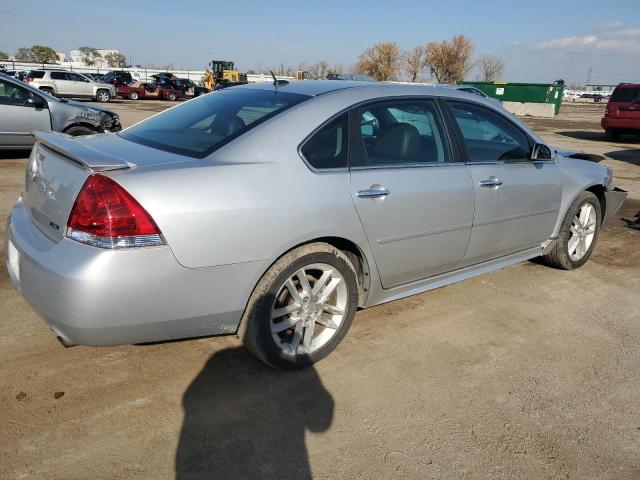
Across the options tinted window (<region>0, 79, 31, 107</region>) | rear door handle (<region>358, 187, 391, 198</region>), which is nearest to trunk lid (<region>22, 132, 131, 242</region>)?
rear door handle (<region>358, 187, 391, 198</region>)

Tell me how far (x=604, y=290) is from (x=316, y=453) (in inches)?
129

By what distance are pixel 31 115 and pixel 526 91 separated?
1141 inches

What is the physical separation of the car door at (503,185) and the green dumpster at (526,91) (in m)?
28.0

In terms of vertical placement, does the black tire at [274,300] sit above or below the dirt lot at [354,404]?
above

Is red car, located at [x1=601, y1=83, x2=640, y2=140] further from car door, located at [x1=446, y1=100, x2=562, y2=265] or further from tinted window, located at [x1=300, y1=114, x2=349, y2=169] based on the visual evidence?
tinted window, located at [x1=300, y1=114, x2=349, y2=169]

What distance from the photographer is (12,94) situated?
8797 mm

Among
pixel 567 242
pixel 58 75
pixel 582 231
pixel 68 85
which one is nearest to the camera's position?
pixel 567 242

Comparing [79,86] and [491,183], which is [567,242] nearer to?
[491,183]

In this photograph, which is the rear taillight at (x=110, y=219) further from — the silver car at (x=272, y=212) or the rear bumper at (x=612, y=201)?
the rear bumper at (x=612, y=201)

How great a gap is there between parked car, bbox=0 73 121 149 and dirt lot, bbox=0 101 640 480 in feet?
20.3

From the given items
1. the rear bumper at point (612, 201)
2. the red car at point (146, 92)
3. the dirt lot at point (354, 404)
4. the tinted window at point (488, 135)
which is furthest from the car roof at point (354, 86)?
the red car at point (146, 92)

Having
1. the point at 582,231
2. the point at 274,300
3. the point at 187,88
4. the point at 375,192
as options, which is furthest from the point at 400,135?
the point at 187,88

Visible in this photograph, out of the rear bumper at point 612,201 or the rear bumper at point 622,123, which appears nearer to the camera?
the rear bumper at point 612,201

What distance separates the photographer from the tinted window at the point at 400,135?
121 inches
